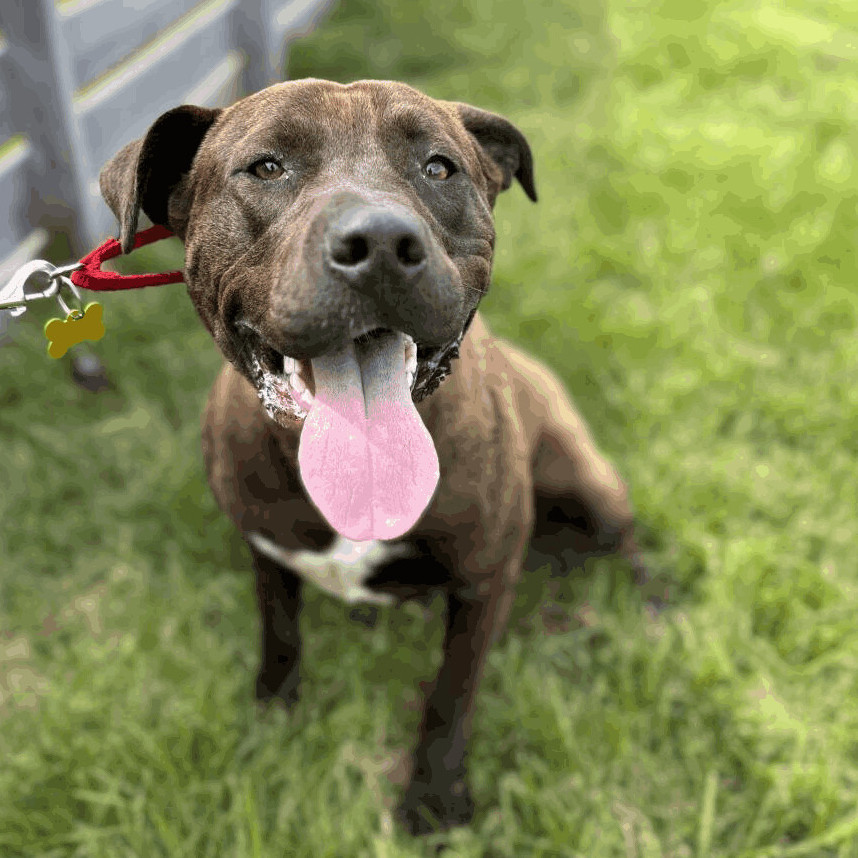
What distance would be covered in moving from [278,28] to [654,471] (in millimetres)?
4249

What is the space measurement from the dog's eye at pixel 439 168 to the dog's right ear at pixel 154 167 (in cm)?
47

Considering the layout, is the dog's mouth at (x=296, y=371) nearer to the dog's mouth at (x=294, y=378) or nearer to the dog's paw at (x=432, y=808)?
the dog's mouth at (x=294, y=378)

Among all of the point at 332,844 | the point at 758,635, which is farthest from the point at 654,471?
the point at 332,844

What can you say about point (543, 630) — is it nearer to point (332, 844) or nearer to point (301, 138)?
point (332, 844)

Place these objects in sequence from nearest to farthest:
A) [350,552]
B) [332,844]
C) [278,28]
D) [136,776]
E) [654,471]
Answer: [350,552] → [332,844] → [136,776] → [654,471] → [278,28]

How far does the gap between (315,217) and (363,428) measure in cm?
Result: 40

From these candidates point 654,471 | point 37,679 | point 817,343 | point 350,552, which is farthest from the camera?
point 817,343

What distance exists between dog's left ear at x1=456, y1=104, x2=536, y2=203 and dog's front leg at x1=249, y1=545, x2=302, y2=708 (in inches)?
44.1

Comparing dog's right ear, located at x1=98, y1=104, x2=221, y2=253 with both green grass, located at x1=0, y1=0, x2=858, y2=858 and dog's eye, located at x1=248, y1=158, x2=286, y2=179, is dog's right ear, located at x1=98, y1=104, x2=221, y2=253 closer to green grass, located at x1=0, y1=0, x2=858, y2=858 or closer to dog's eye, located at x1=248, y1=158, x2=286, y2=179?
dog's eye, located at x1=248, y1=158, x2=286, y2=179

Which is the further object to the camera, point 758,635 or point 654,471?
point 654,471

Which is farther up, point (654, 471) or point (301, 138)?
point (301, 138)

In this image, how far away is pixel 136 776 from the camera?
7.54ft

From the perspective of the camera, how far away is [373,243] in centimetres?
145

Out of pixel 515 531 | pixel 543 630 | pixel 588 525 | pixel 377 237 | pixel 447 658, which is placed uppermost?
pixel 377 237
